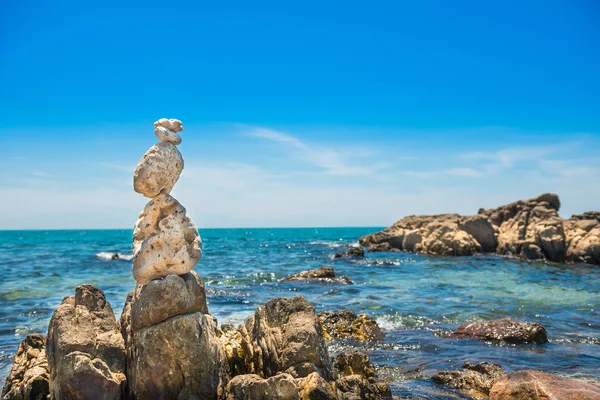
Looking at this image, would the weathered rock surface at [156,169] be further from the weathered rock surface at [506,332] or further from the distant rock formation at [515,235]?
the distant rock formation at [515,235]

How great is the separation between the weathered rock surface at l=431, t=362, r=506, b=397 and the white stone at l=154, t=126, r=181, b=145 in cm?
694

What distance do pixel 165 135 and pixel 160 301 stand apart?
242cm

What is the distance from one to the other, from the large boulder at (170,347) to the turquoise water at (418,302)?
4003mm

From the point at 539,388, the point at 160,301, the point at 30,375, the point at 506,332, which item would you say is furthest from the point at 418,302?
the point at 30,375

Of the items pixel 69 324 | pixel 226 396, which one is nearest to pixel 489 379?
pixel 226 396

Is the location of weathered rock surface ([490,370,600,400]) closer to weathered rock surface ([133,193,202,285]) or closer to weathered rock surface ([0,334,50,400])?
weathered rock surface ([133,193,202,285])

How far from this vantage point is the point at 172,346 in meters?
7.00

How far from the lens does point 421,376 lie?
1054 cm

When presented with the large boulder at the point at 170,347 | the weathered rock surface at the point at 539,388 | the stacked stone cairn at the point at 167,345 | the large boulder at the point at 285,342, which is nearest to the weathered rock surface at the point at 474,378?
the weathered rock surface at the point at 539,388

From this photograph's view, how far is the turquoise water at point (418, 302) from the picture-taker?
39.5 ft

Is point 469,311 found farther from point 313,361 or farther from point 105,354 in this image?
point 105,354

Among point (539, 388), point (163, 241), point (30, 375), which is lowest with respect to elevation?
point (539, 388)

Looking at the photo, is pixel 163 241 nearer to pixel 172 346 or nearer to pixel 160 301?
pixel 160 301

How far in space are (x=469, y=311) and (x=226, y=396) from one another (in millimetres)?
14601
